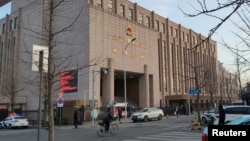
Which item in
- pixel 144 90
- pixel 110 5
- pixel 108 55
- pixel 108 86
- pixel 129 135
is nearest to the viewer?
pixel 129 135

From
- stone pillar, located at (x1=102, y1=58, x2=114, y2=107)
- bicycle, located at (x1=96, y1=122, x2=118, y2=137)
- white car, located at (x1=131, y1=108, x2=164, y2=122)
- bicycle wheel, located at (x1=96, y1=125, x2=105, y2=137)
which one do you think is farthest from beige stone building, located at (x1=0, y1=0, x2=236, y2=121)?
bicycle wheel, located at (x1=96, y1=125, x2=105, y2=137)

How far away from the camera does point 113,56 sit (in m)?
56.6

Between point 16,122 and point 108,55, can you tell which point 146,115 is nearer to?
point 16,122

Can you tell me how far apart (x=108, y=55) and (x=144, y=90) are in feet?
44.5

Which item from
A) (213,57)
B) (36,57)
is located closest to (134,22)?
(213,57)

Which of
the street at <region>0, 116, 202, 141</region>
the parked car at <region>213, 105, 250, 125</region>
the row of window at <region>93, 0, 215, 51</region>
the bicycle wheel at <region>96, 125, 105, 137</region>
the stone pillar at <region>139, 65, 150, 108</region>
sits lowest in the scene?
the street at <region>0, 116, 202, 141</region>

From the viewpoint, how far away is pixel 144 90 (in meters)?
62.6

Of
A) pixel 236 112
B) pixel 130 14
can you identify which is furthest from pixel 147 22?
pixel 236 112

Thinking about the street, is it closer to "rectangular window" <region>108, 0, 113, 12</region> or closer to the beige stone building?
the beige stone building

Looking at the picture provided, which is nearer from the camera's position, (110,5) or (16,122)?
(16,122)

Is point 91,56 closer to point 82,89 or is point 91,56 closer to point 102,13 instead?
point 82,89

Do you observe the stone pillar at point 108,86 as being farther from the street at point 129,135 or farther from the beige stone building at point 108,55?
the street at point 129,135

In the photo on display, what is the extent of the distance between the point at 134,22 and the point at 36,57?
55.2 m

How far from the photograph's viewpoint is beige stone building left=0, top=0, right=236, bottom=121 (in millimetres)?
52562
